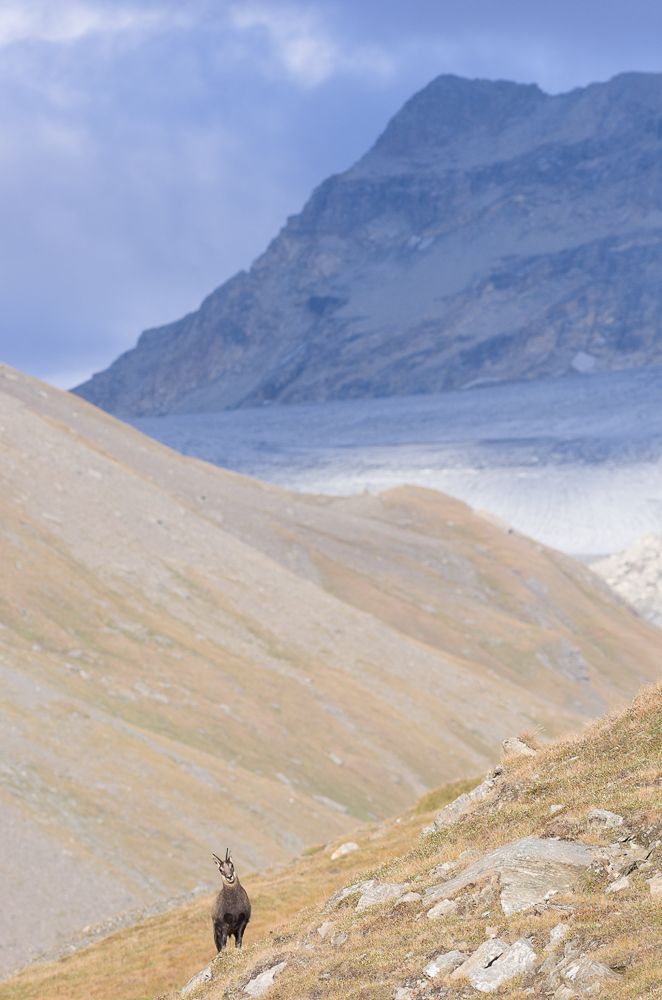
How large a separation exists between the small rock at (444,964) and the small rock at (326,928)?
280cm

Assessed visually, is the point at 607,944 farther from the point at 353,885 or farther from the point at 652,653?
the point at 652,653

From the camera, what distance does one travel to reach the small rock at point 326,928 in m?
12.0

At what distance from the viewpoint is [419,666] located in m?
65.1

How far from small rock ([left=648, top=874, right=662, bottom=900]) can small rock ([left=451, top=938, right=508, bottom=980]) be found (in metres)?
1.63

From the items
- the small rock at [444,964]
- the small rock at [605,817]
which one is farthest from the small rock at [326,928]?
the small rock at [605,817]

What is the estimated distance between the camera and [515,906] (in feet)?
33.0

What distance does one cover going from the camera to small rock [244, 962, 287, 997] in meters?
11.0

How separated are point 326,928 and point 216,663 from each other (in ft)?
135

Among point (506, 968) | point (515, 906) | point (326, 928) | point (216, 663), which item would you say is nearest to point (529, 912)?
point (515, 906)

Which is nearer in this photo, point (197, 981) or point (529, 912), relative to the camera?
point (529, 912)

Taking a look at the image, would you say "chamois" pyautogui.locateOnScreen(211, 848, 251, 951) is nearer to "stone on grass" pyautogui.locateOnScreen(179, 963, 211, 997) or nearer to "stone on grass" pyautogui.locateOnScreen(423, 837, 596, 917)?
"stone on grass" pyautogui.locateOnScreen(179, 963, 211, 997)

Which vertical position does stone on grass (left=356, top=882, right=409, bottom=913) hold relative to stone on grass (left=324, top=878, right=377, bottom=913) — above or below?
above

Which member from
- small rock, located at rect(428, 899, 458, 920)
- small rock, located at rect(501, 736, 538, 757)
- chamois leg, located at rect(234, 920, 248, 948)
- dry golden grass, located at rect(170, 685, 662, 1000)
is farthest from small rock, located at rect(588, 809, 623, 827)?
chamois leg, located at rect(234, 920, 248, 948)

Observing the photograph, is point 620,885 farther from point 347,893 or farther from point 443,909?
point 347,893
